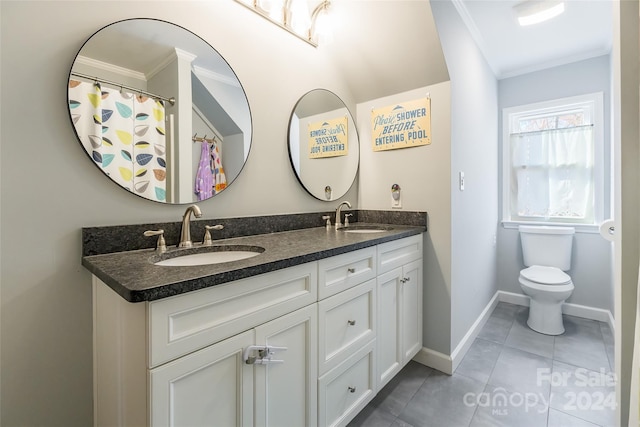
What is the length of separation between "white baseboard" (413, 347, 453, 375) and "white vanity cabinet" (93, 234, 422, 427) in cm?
56

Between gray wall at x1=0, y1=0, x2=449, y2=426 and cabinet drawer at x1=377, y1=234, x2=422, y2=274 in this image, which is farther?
cabinet drawer at x1=377, y1=234, x2=422, y2=274

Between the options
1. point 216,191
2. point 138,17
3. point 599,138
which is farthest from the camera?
point 599,138

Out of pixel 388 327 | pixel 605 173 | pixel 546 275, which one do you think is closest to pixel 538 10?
pixel 605 173

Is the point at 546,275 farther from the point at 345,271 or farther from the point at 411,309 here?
the point at 345,271

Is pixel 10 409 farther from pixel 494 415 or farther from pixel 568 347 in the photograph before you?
pixel 568 347

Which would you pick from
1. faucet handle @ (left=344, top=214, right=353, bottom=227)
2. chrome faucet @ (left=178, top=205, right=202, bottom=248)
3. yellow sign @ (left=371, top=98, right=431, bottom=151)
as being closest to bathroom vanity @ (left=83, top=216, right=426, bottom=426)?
chrome faucet @ (left=178, top=205, right=202, bottom=248)

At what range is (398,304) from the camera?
5.28 ft

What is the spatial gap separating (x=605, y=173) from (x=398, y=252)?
2.33 meters

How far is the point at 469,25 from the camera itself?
6.96 ft

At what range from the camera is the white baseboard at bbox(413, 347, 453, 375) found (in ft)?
5.96

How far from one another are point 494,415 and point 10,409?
2027 mm

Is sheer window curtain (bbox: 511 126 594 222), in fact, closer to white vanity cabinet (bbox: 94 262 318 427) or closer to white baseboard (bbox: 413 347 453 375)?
white baseboard (bbox: 413 347 453 375)

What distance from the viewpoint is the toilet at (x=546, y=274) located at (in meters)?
2.25

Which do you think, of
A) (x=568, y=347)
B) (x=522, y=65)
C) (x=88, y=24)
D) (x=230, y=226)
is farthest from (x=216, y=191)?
(x=522, y=65)
